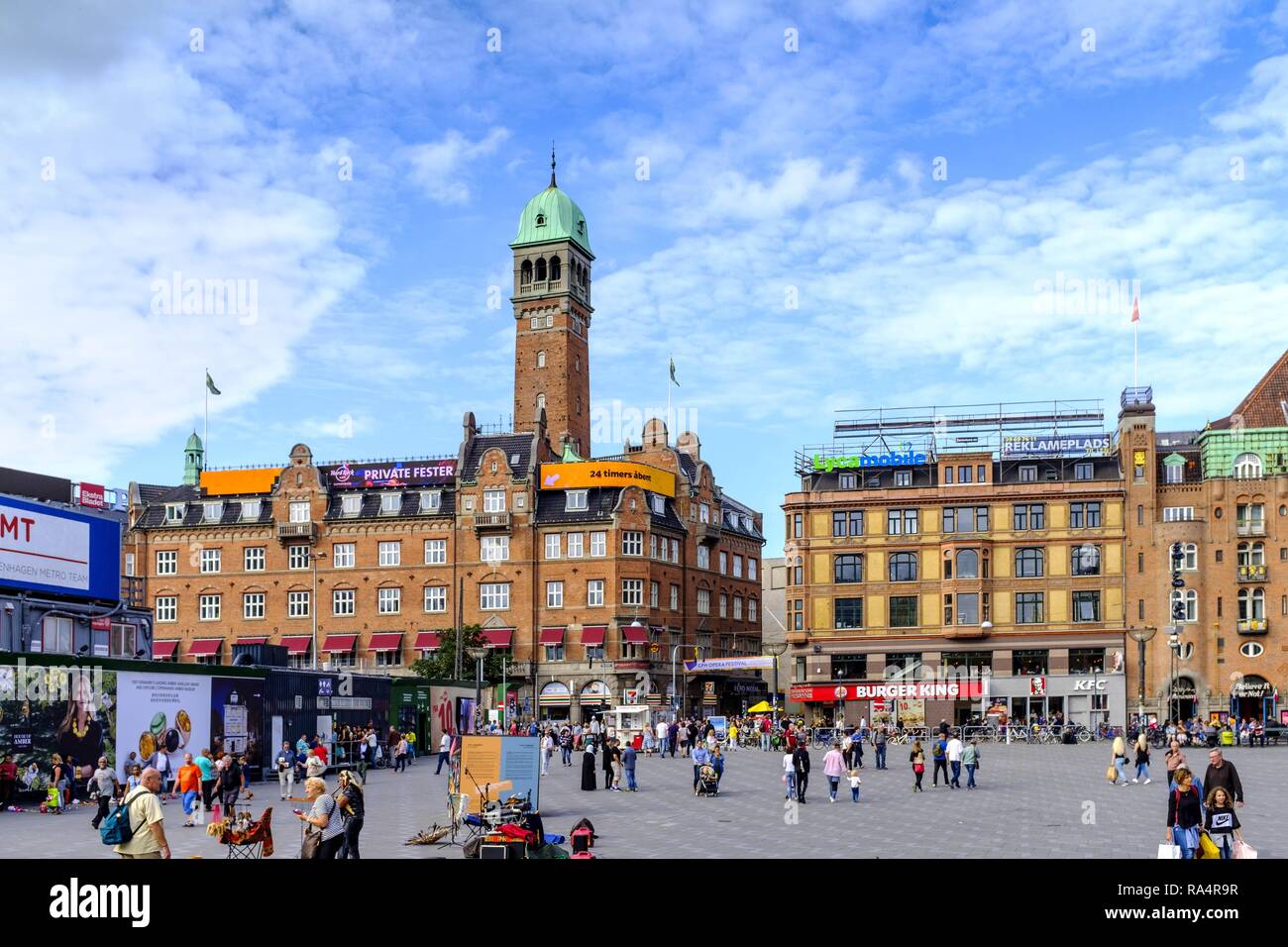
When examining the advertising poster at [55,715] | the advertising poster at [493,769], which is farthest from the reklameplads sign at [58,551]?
the advertising poster at [493,769]

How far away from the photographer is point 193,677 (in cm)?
4141

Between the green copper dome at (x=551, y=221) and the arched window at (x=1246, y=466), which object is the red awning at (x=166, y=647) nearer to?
the green copper dome at (x=551, y=221)

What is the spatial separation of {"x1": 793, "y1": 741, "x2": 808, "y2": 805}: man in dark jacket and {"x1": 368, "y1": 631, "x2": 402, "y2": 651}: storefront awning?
5902 centimetres

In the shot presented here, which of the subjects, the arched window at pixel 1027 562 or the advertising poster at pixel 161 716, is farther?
the arched window at pixel 1027 562

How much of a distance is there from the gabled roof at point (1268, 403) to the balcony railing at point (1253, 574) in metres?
10.3

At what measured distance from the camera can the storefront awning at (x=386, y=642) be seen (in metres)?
91.9

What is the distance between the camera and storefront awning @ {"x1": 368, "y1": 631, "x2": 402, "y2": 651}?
91875 millimetres

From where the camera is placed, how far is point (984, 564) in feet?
278

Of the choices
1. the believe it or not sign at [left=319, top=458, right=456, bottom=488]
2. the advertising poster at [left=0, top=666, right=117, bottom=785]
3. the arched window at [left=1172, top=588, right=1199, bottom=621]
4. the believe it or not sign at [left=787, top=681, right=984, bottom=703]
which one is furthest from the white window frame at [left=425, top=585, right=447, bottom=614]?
the advertising poster at [left=0, top=666, right=117, bottom=785]

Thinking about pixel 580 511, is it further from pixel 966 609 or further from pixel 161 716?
pixel 161 716

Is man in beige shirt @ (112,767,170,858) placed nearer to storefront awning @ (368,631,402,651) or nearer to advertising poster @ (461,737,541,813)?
advertising poster @ (461,737,541,813)

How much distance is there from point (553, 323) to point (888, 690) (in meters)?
47.1
